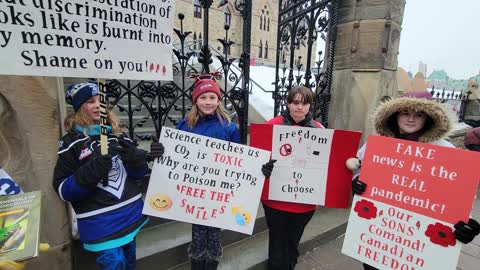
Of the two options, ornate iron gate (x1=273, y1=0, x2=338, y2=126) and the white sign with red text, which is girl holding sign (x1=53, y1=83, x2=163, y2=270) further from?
ornate iron gate (x1=273, y1=0, x2=338, y2=126)

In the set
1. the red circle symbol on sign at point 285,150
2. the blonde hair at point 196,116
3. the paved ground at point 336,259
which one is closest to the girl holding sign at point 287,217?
the red circle symbol on sign at point 285,150

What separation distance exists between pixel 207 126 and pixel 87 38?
97 cm

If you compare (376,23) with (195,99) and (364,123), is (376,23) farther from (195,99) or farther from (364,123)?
(195,99)

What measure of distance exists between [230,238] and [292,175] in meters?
1.23

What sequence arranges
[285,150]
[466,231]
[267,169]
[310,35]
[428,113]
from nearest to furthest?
[466,231]
[428,113]
[267,169]
[285,150]
[310,35]

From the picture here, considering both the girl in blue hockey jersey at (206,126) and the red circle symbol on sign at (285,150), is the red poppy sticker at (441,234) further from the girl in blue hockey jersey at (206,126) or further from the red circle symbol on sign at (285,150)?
the girl in blue hockey jersey at (206,126)

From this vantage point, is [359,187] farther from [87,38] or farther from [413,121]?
[87,38]

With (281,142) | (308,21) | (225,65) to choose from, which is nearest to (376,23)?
(308,21)

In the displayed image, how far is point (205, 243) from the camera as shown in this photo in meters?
2.13

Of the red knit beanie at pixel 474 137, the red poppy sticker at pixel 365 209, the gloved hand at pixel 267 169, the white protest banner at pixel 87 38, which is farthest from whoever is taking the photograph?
the red knit beanie at pixel 474 137

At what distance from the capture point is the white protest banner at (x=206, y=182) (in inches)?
73.4

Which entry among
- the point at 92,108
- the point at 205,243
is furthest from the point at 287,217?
the point at 92,108

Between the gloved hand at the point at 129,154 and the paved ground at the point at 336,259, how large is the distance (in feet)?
6.94

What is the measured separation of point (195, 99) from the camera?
2.01 metres
